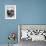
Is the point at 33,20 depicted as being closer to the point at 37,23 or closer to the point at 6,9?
the point at 37,23

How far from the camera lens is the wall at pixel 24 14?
131 inches

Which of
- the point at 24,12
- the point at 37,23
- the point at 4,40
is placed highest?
the point at 24,12

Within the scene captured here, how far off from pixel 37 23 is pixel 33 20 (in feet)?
0.43

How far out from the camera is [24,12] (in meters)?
3.34

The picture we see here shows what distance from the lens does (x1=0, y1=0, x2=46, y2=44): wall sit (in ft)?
10.9

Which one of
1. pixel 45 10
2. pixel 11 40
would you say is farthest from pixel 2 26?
pixel 45 10

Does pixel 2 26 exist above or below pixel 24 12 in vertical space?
below

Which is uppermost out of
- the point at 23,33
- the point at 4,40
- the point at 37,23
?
the point at 37,23

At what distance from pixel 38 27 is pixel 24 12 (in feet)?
1.78

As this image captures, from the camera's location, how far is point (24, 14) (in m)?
3.33

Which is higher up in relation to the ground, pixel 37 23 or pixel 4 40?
pixel 37 23

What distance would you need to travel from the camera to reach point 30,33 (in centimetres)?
320

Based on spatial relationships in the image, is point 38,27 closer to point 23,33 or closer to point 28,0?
point 23,33

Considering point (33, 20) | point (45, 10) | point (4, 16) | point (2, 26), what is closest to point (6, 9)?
point (4, 16)
